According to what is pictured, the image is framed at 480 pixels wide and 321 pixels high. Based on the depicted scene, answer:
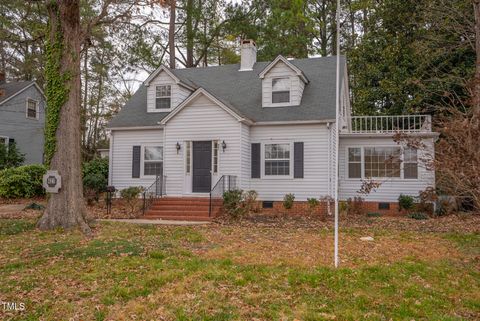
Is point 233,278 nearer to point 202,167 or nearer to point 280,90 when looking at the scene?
point 202,167

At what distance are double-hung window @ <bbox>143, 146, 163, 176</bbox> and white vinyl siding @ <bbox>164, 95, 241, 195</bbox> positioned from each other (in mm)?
1140

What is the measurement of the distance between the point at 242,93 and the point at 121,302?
45.0 ft

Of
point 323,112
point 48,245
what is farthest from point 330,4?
point 48,245

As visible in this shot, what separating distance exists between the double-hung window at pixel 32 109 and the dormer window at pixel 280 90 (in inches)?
707

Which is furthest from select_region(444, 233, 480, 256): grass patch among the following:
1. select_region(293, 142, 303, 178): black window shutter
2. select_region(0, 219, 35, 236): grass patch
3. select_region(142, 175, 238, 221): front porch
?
select_region(0, 219, 35, 236): grass patch

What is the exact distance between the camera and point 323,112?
1563cm

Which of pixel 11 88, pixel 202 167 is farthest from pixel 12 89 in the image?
pixel 202 167

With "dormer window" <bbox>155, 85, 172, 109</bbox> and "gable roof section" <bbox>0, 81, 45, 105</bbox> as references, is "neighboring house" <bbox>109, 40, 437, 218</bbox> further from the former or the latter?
"gable roof section" <bbox>0, 81, 45, 105</bbox>

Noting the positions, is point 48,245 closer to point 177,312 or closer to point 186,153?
point 177,312

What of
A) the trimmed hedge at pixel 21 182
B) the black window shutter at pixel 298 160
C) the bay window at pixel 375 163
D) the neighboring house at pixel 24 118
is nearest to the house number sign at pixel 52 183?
the black window shutter at pixel 298 160

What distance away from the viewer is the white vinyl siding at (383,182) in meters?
16.1

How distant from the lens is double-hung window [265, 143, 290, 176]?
15891 millimetres

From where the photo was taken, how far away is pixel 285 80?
16.8 meters

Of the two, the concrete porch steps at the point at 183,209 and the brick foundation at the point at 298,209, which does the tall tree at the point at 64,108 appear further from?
the brick foundation at the point at 298,209
